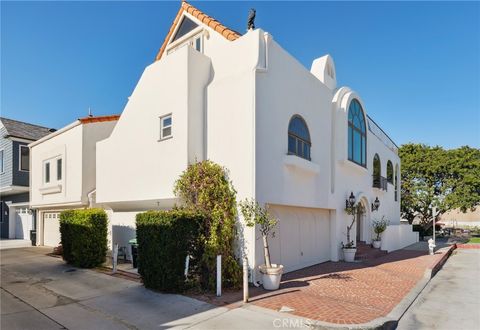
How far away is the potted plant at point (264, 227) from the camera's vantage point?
8.56 meters

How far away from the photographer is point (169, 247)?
8211 millimetres

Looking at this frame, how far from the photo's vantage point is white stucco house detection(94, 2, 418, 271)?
9.63 m

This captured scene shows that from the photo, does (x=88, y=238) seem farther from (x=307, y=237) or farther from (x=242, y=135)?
(x=307, y=237)

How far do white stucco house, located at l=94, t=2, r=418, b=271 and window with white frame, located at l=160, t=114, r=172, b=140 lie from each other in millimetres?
36

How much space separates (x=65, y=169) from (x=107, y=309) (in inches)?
455

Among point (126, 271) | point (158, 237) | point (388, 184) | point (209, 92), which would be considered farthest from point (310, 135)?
point (388, 184)

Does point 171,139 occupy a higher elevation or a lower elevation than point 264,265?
higher

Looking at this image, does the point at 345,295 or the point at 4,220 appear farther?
the point at 4,220

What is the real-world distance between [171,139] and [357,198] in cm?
919

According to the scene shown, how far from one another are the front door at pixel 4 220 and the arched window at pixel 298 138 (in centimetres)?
2505

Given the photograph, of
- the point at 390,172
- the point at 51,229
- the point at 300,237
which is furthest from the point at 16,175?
the point at 390,172

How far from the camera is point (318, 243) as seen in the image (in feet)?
42.9

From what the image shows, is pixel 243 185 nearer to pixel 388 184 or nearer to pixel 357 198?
pixel 357 198

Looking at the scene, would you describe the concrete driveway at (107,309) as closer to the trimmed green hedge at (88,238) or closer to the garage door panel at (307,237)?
the trimmed green hedge at (88,238)
